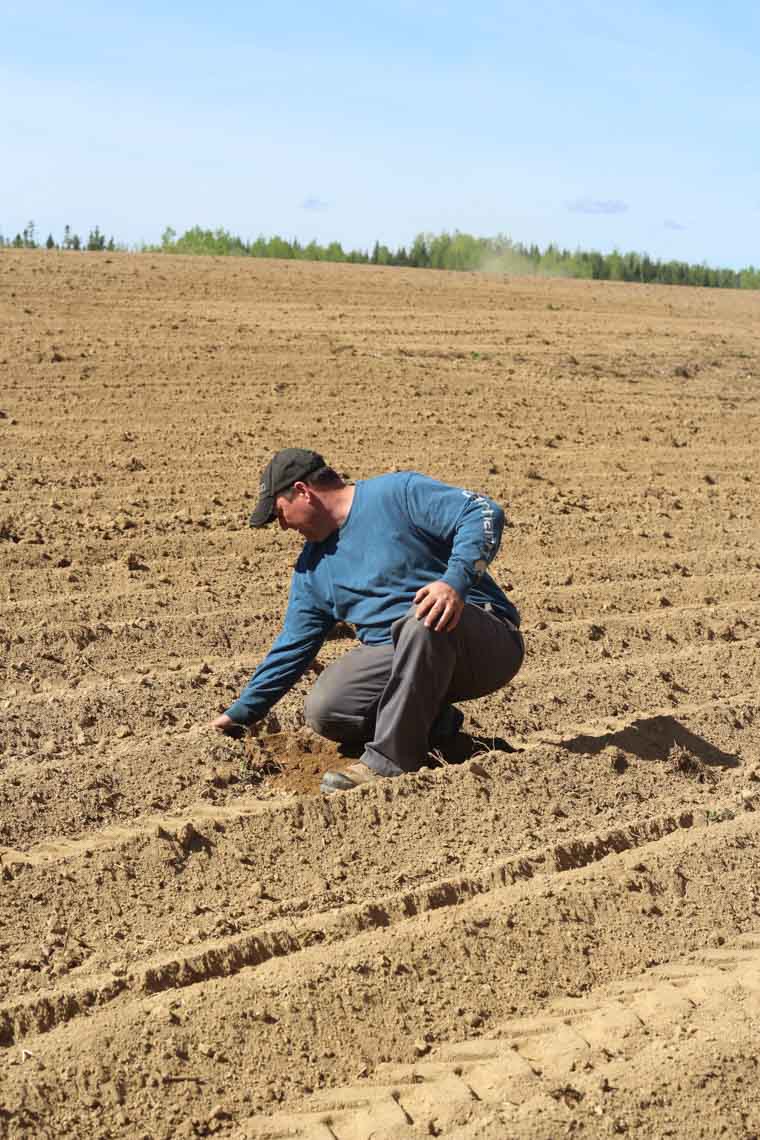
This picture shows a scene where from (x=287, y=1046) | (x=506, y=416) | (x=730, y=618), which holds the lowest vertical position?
(x=287, y=1046)

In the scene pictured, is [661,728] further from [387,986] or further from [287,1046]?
[287,1046]

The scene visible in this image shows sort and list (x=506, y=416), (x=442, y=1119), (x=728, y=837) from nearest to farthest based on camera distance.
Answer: (x=442, y=1119)
(x=728, y=837)
(x=506, y=416)

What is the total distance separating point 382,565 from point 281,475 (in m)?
0.46

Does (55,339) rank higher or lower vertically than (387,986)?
higher

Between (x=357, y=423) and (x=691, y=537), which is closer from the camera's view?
(x=691, y=537)

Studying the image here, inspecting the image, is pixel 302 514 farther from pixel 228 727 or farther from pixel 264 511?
pixel 228 727

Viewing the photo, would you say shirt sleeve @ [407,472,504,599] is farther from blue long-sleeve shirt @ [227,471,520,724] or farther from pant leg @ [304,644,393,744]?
pant leg @ [304,644,393,744]

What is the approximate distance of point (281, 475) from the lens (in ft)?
15.2

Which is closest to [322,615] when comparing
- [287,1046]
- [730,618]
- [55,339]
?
[287,1046]


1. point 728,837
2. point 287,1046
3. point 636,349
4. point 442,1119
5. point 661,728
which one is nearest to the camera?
point 442,1119

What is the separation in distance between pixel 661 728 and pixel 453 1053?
2.33 metres

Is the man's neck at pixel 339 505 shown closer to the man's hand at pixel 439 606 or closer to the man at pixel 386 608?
the man at pixel 386 608

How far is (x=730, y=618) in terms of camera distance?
7016 millimetres

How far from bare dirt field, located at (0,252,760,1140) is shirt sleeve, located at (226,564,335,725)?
290mm
